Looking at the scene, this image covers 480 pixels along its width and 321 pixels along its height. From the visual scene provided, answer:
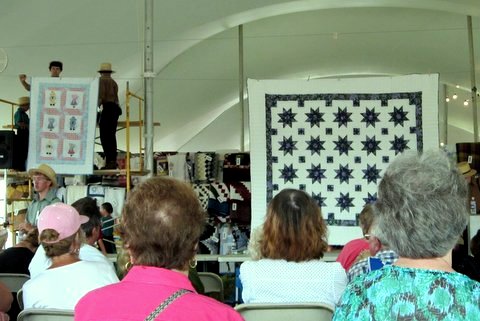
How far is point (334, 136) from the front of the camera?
5977 mm

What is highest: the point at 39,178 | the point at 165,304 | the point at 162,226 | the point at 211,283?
the point at 39,178

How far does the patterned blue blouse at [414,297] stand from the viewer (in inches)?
50.7

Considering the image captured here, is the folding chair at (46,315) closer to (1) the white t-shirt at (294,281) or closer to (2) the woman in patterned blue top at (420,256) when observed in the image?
(1) the white t-shirt at (294,281)

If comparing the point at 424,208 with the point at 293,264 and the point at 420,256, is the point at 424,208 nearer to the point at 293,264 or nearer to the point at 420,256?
the point at 420,256

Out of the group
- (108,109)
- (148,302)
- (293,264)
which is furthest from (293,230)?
(108,109)

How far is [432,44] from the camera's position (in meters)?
12.0

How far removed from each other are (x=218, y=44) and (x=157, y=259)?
34.9ft

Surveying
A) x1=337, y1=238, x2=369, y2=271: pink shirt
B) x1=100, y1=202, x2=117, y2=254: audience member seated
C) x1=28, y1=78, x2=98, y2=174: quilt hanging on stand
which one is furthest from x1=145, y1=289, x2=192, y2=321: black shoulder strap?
x1=100, y1=202, x2=117, y2=254: audience member seated

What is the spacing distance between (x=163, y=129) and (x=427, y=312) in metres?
12.8

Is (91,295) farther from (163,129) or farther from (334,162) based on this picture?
(163,129)

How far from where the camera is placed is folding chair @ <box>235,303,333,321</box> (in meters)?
2.33

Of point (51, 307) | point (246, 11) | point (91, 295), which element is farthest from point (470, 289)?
point (246, 11)

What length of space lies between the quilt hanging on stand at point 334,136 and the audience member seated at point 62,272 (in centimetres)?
340

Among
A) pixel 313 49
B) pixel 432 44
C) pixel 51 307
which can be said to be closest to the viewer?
pixel 51 307
